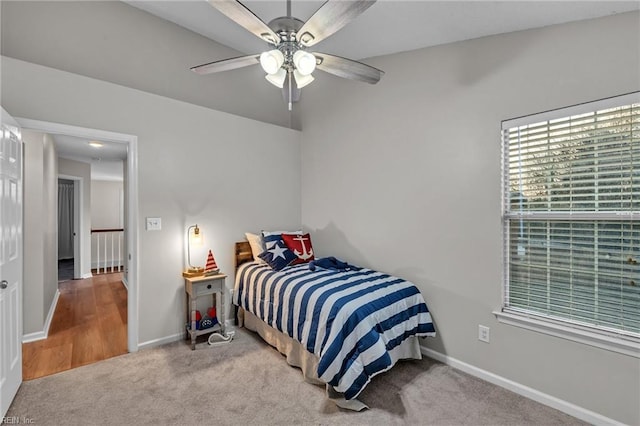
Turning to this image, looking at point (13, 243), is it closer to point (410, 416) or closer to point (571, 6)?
point (410, 416)

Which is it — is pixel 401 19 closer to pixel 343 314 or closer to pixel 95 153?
pixel 343 314

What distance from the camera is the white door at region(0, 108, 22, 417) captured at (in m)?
1.94

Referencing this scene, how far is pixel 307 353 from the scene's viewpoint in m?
2.38

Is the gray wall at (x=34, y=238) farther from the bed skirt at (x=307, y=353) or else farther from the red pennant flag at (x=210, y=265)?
the bed skirt at (x=307, y=353)

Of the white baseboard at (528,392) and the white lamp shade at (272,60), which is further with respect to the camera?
the white baseboard at (528,392)

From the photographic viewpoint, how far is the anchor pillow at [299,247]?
11.1 ft

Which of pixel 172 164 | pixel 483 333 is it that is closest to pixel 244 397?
pixel 483 333

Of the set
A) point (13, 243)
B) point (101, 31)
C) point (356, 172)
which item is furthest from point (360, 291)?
point (101, 31)

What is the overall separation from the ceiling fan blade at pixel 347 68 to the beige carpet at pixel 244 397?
2.28 metres

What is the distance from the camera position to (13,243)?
2137mm

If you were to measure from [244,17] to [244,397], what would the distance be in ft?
8.12

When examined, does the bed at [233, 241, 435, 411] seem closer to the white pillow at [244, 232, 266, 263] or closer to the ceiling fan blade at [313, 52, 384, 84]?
the white pillow at [244, 232, 266, 263]

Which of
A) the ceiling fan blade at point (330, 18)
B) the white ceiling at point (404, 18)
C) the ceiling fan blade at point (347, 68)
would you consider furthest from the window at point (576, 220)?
the ceiling fan blade at point (330, 18)

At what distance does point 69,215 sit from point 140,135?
7059mm
